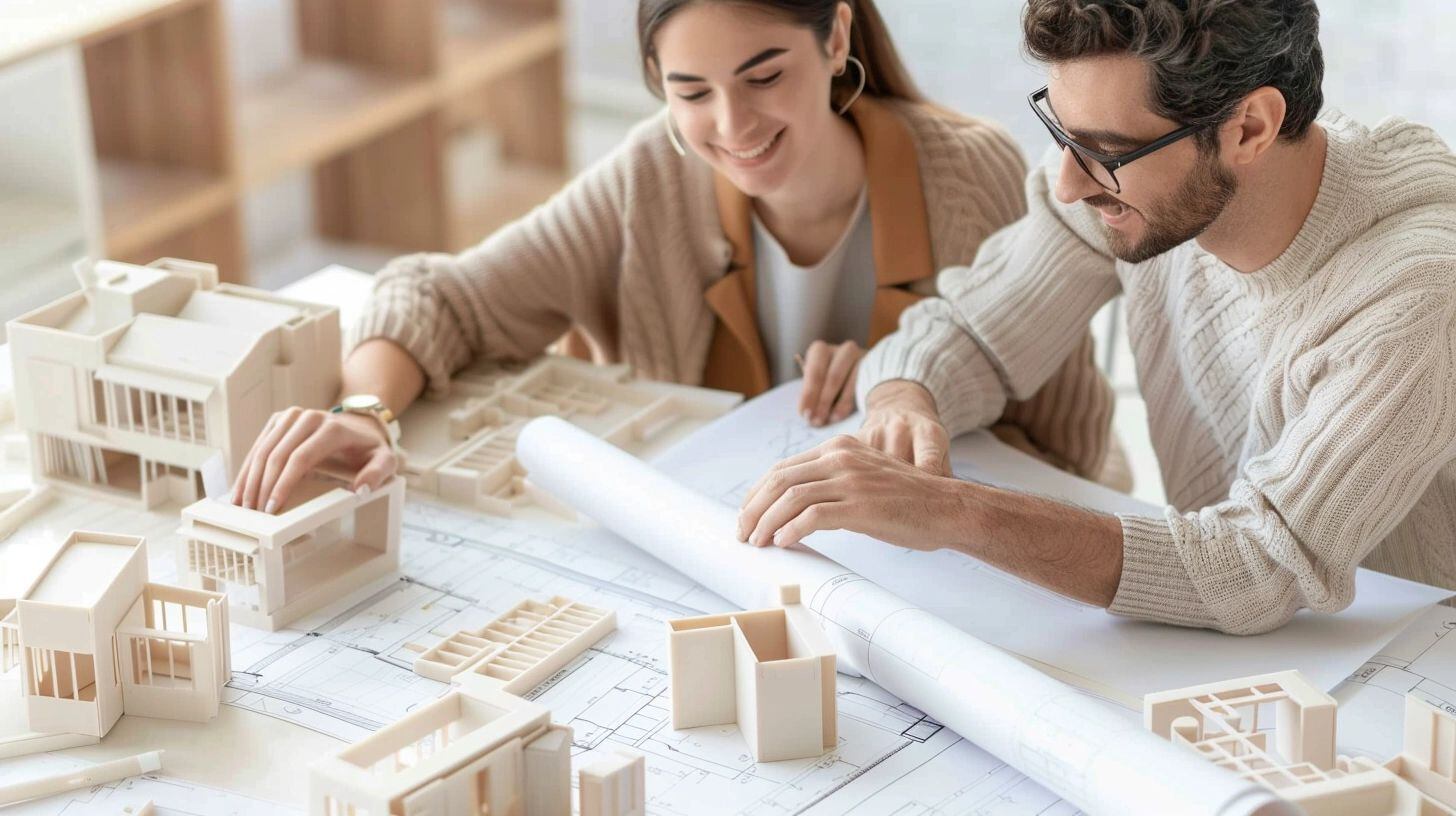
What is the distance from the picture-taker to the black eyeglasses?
1381mm

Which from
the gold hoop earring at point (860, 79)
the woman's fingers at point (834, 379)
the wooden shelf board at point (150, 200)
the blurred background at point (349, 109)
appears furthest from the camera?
the wooden shelf board at point (150, 200)

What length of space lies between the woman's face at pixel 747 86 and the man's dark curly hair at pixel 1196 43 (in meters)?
0.43

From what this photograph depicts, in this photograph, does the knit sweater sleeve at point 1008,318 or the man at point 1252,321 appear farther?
the knit sweater sleeve at point 1008,318

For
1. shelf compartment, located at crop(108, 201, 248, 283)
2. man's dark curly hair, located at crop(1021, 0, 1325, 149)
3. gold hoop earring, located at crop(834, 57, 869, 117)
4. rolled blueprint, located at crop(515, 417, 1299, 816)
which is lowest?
shelf compartment, located at crop(108, 201, 248, 283)

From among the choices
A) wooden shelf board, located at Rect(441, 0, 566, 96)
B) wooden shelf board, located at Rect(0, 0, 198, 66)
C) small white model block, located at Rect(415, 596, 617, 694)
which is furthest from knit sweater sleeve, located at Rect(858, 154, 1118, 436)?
wooden shelf board, located at Rect(441, 0, 566, 96)

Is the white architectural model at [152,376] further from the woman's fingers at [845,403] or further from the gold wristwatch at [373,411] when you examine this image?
the woman's fingers at [845,403]

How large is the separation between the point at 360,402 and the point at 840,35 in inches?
28.9

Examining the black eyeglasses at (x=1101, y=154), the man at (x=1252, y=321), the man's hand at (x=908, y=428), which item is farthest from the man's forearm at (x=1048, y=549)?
the black eyeglasses at (x=1101, y=154)

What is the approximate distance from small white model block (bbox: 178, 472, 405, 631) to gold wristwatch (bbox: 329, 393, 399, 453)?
3.5 inches

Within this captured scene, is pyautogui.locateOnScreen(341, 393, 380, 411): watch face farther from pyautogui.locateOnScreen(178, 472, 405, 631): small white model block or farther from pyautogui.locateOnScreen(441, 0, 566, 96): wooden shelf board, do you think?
pyautogui.locateOnScreen(441, 0, 566, 96): wooden shelf board

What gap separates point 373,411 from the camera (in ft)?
5.27

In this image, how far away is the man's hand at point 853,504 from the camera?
139cm

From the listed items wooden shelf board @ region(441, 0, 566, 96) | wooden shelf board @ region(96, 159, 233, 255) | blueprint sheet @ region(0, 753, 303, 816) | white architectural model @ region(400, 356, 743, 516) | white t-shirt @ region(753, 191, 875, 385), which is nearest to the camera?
blueprint sheet @ region(0, 753, 303, 816)

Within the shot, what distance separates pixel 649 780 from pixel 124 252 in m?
2.37
